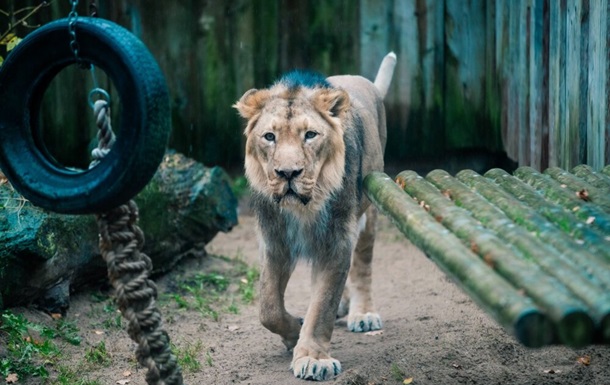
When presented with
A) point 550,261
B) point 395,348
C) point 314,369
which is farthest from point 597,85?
point 550,261

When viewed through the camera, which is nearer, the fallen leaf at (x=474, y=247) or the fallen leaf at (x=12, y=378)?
the fallen leaf at (x=474, y=247)

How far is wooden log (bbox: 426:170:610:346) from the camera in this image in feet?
9.09

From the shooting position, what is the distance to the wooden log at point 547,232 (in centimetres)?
321

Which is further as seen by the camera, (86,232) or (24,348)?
(86,232)

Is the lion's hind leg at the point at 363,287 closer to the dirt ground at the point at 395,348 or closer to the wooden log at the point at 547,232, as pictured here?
the dirt ground at the point at 395,348

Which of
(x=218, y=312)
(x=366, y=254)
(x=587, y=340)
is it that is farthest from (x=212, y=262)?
(x=587, y=340)

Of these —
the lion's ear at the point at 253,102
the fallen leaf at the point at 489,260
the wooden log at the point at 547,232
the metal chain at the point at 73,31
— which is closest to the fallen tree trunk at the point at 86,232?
the lion's ear at the point at 253,102

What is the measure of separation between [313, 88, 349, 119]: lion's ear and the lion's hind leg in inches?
46.4

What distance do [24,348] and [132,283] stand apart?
1.82m

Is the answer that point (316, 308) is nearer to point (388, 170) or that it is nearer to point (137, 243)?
point (137, 243)

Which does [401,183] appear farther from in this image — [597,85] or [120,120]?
[120,120]

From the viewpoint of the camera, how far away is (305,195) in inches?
187

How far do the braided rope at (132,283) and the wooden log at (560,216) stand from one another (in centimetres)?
171

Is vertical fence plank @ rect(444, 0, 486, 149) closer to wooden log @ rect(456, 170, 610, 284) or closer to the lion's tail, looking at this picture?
the lion's tail
